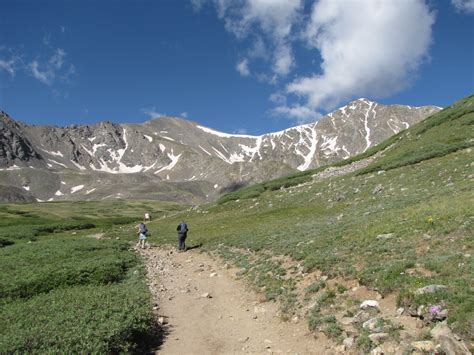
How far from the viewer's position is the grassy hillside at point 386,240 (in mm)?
14570

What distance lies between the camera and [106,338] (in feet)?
43.2

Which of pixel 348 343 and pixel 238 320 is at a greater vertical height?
pixel 348 343

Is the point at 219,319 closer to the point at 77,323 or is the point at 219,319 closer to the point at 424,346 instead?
the point at 77,323

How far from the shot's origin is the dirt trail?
1426 cm

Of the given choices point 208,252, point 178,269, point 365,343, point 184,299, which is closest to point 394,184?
point 208,252

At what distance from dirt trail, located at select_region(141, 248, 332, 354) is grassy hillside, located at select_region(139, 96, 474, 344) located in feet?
3.91

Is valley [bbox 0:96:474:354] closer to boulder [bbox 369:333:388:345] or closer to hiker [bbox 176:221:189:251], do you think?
boulder [bbox 369:333:388:345]

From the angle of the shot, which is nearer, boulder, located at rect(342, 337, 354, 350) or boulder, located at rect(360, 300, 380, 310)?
boulder, located at rect(342, 337, 354, 350)

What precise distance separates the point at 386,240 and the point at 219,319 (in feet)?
30.6

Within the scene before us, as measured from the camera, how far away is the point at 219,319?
1755cm

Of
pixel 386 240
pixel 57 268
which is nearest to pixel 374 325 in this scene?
pixel 386 240

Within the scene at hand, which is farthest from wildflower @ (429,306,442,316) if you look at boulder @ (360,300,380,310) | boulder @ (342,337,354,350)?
boulder @ (342,337,354,350)

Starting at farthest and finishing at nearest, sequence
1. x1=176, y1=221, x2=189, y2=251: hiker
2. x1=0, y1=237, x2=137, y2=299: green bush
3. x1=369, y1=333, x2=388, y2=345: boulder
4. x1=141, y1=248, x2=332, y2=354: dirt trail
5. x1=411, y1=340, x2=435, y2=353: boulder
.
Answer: x1=176, y1=221, x2=189, y2=251: hiker
x1=0, y1=237, x2=137, y2=299: green bush
x1=141, y1=248, x2=332, y2=354: dirt trail
x1=369, y1=333, x2=388, y2=345: boulder
x1=411, y1=340, x2=435, y2=353: boulder

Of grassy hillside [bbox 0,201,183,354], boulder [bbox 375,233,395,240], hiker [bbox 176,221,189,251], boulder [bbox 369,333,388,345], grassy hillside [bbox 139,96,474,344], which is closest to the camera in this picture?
boulder [bbox 369,333,388,345]
